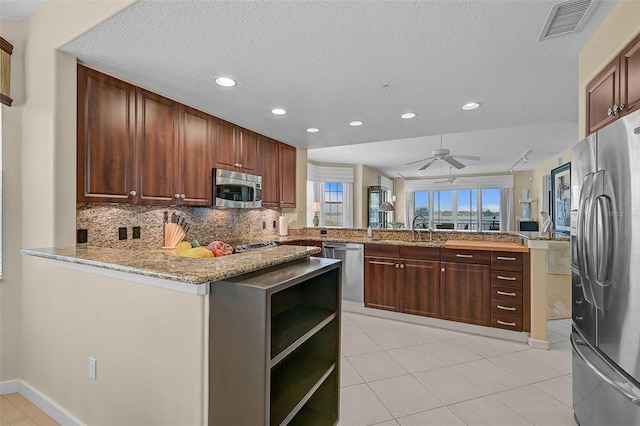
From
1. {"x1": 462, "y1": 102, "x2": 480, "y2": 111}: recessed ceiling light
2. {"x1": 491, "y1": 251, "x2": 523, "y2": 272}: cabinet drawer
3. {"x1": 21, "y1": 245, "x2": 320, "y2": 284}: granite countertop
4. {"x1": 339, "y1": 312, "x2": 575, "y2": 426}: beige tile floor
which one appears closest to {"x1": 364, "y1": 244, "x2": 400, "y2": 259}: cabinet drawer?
{"x1": 339, "y1": 312, "x2": 575, "y2": 426}: beige tile floor

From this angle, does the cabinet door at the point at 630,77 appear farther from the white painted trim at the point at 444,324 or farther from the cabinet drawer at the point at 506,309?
the white painted trim at the point at 444,324

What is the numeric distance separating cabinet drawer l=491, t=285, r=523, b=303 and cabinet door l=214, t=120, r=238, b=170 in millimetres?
3252

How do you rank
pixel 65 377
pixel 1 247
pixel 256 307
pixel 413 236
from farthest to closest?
pixel 413 236 → pixel 1 247 → pixel 65 377 → pixel 256 307

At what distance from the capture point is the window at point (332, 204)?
7.90m

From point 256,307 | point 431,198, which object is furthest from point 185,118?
point 431,198

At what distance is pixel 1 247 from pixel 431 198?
35.7 ft

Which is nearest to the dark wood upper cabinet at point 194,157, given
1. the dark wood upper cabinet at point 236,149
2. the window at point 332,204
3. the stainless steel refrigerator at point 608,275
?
the dark wood upper cabinet at point 236,149

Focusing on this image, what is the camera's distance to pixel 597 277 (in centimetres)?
158

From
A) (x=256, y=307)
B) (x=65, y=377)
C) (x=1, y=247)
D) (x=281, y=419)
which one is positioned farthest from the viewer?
(x=1, y=247)

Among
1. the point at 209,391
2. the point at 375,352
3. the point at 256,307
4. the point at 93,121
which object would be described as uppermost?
the point at 93,121

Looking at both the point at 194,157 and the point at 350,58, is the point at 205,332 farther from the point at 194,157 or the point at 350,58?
the point at 194,157

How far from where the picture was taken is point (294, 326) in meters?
1.54

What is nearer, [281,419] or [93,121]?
[281,419]

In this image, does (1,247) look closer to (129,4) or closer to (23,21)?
(23,21)
